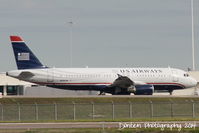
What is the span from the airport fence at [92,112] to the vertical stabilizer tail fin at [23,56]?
86.0 feet

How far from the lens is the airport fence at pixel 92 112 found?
5134 centimetres

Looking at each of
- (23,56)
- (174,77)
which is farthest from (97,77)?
(174,77)

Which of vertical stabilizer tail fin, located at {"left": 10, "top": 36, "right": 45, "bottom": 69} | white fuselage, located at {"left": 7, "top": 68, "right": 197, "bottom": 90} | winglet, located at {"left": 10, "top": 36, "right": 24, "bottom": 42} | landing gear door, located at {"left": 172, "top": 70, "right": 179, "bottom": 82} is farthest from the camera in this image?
landing gear door, located at {"left": 172, "top": 70, "right": 179, "bottom": 82}

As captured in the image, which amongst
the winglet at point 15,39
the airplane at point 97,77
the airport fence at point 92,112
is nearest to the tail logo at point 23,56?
the airplane at point 97,77

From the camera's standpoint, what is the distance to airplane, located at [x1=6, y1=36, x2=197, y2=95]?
81875 mm

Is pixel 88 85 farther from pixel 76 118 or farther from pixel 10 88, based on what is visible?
pixel 10 88

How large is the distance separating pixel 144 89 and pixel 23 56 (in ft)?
55.3

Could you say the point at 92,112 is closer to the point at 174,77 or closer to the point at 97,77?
the point at 97,77

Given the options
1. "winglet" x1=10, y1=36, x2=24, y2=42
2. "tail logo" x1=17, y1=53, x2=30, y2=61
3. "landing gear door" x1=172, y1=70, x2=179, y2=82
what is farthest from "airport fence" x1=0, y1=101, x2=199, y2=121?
"landing gear door" x1=172, y1=70, x2=179, y2=82

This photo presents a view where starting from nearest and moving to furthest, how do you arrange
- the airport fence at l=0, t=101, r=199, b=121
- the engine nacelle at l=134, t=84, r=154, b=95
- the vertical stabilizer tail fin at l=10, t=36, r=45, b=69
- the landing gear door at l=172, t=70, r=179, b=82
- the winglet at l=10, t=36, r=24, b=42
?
the airport fence at l=0, t=101, r=199, b=121 → the engine nacelle at l=134, t=84, r=154, b=95 → the vertical stabilizer tail fin at l=10, t=36, r=45, b=69 → the winglet at l=10, t=36, r=24, b=42 → the landing gear door at l=172, t=70, r=179, b=82

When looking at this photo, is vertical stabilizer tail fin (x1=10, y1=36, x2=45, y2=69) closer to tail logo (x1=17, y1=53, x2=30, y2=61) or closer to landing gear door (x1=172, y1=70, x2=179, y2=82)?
tail logo (x1=17, y1=53, x2=30, y2=61)

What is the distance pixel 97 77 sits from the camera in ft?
274

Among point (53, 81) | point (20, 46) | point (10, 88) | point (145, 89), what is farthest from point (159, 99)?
point (10, 88)

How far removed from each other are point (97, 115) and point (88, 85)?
30.7 metres
